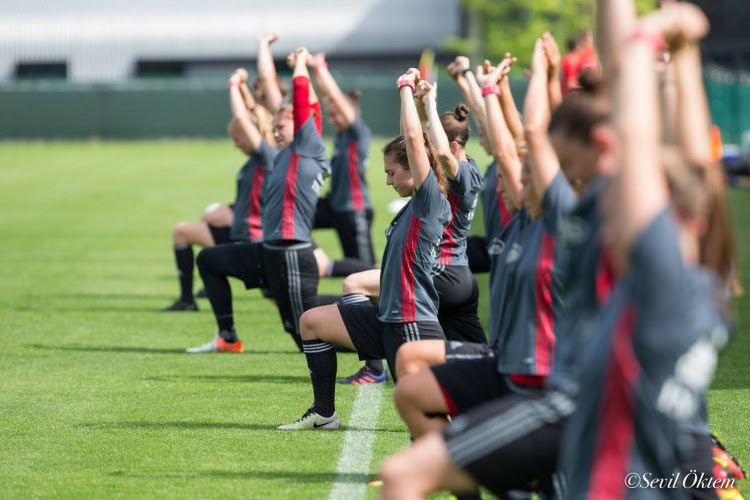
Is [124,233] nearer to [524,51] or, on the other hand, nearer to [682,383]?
[682,383]

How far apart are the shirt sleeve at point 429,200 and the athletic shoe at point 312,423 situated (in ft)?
4.81

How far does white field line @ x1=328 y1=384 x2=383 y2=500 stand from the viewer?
596cm

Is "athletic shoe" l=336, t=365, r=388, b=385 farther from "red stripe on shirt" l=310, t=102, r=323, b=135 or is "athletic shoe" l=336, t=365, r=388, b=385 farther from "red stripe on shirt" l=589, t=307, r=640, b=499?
"red stripe on shirt" l=589, t=307, r=640, b=499

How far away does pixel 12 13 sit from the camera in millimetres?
54406

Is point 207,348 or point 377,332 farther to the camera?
point 207,348

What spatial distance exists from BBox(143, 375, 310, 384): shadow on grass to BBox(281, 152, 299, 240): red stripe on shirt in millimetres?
1082

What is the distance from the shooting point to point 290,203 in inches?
370

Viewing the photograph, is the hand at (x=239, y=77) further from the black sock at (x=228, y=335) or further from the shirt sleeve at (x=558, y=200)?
the shirt sleeve at (x=558, y=200)

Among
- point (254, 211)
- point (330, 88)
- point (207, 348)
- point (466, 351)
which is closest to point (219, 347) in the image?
point (207, 348)

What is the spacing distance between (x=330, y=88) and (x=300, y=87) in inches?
84.8

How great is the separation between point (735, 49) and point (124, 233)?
2531cm

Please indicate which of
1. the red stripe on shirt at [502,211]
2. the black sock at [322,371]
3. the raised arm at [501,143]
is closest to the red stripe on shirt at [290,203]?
the red stripe on shirt at [502,211]

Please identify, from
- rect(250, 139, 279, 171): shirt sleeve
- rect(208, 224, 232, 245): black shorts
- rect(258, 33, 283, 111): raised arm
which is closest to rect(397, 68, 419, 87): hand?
rect(258, 33, 283, 111): raised arm

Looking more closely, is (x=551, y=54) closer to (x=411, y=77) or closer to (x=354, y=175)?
(x=411, y=77)
